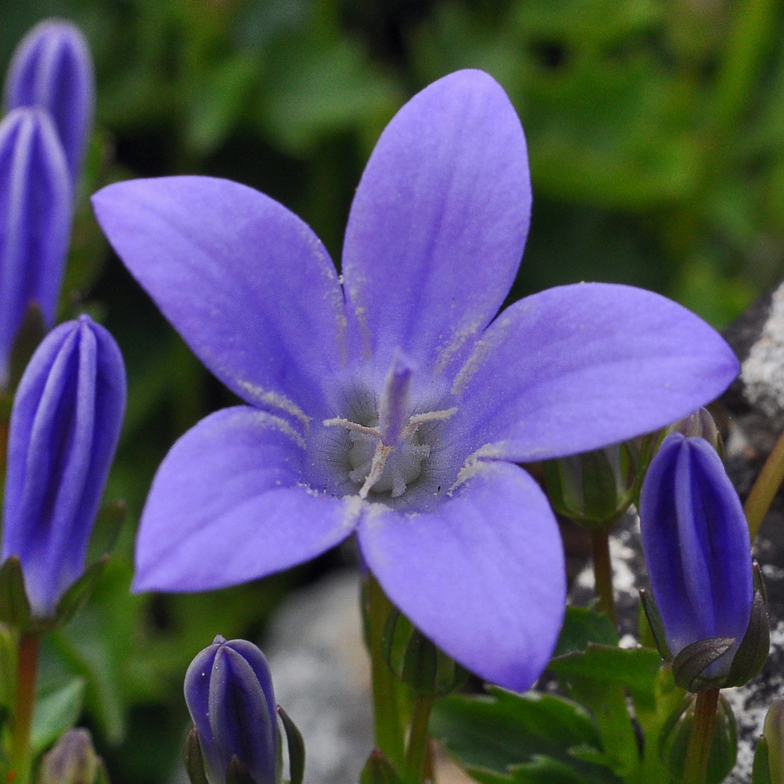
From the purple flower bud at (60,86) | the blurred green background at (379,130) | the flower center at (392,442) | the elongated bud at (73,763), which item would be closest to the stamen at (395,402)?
the flower center at (392,442)

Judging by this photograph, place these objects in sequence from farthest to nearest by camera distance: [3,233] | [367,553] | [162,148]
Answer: [162,148], [3,233], [367,553]

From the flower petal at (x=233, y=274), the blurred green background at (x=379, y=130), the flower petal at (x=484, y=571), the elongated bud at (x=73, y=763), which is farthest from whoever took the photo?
the blurred green background at (x=379, y=130)

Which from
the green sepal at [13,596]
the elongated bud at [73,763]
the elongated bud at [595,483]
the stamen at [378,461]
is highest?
the stamen at [378,461]

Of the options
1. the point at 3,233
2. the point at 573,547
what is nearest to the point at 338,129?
the point at 573,547

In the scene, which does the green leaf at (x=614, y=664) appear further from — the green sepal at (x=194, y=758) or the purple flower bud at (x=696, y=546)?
the green sepal at (x=194, y=758)

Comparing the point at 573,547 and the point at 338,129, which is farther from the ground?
the point at 338,129

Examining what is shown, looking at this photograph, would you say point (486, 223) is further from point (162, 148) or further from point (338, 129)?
point (162, 148)
